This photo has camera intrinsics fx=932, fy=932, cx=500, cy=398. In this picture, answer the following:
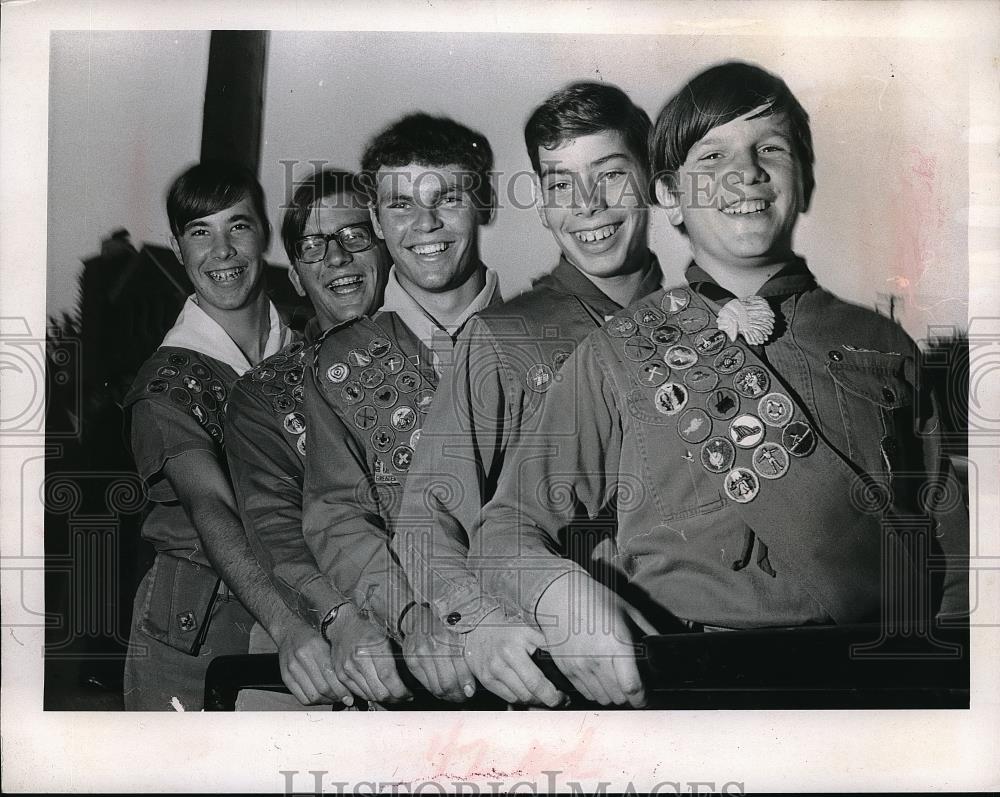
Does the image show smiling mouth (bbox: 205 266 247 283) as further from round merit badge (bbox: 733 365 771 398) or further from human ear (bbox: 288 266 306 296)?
round merit badge (bbox: 733 365 771 398)

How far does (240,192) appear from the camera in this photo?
240 cm

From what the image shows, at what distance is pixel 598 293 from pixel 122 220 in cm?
125

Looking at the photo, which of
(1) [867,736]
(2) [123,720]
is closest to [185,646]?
(2) [123,720]

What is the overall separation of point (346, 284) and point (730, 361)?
3.29ft

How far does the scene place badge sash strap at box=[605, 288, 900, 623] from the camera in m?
2.31

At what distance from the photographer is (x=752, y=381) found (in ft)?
7.71

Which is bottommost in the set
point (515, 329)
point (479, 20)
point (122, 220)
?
point (515, 329)

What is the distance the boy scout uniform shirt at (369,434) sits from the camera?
236 centimetres

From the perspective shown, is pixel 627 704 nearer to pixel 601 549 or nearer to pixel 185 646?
pixel 601 549

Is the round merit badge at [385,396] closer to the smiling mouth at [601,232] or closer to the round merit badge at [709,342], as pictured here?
the smiling mouth at [601,232]

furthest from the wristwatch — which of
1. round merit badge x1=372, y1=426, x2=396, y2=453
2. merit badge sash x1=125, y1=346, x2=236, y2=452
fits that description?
merit badge sash x1=125, y1=346, x2=236, y2=452

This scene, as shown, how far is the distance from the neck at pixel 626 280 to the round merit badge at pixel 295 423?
82cm

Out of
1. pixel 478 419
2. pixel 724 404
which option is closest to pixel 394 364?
pixel 478 419

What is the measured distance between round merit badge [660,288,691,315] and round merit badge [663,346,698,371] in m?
0.10
